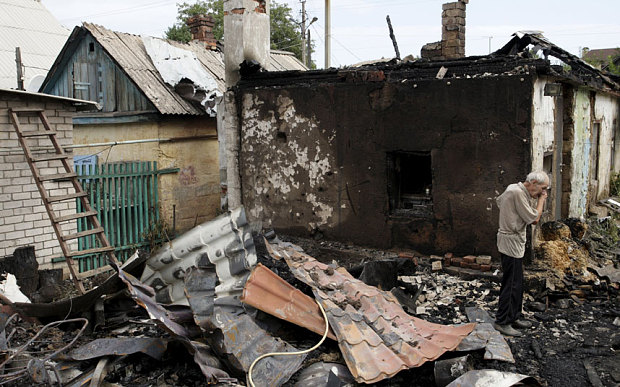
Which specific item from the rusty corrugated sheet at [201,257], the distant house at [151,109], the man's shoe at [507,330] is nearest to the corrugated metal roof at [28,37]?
the distant house at [151,109]

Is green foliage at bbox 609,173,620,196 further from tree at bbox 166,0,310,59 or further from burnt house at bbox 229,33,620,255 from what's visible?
tree at bbox 166,0,310,59

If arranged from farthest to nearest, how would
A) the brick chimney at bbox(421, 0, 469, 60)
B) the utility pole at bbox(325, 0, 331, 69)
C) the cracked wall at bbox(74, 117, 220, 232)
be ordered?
the utility pole at bbox(325, 0, 331, 69), the cracked wall at bbox(74, 117, 220, 232), the brick chimney at bbox(421, 0, 469, 60)

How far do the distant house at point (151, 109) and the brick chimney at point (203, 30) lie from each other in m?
2.15

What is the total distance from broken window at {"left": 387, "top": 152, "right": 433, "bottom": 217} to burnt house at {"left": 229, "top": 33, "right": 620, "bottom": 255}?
0.02 m

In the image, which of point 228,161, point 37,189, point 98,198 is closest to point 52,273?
point 37,189

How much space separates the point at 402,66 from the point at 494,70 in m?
1.39

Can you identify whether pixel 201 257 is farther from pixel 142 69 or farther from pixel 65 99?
pixel 142 69

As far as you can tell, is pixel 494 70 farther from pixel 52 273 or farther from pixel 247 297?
pixel 52 273

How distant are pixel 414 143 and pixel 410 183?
2.99 feet

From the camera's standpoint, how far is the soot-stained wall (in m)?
7.49

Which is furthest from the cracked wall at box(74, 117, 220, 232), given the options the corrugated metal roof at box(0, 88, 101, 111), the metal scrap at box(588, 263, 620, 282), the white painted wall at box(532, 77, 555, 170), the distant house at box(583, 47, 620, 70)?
the distant house at box(583, 47, 620, 70)

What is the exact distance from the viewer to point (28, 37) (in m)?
20.1

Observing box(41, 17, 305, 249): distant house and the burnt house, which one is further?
box(41, 17, 305, 249): distant house

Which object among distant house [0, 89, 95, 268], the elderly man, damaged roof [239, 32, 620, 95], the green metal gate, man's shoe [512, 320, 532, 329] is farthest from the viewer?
the green metal gate
